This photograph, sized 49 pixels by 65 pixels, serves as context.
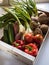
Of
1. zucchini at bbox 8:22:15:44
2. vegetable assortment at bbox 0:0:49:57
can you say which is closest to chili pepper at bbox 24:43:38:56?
vegetable assortment at bbox 0:0:49:57

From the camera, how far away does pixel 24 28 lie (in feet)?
3.36

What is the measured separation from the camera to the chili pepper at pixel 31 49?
840mm

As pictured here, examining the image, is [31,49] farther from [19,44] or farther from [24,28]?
[24,28]

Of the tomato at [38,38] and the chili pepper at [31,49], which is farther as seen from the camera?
the tomato at [38,38]

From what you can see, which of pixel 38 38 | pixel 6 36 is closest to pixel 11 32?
pixel 6 36

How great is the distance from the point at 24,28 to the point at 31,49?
192mm

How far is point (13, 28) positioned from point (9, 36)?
68 millimetres

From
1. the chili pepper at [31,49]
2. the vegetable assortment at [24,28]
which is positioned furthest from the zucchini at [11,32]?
the chili pepper at [31,49]

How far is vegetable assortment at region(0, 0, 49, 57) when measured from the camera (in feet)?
3.01

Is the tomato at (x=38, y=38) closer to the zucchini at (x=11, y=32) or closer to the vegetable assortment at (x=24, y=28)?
the vegetable assortment at (x=24, y=28)

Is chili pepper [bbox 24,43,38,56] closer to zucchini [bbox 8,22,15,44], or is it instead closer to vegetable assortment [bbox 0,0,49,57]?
vegetable assortment [bbox 0,0,49,57]

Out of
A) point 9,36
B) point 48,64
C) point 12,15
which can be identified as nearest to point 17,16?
point 12,15

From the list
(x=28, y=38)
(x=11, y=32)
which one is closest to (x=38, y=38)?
(x=28, y=38)

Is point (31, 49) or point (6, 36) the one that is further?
point (6, 36)
